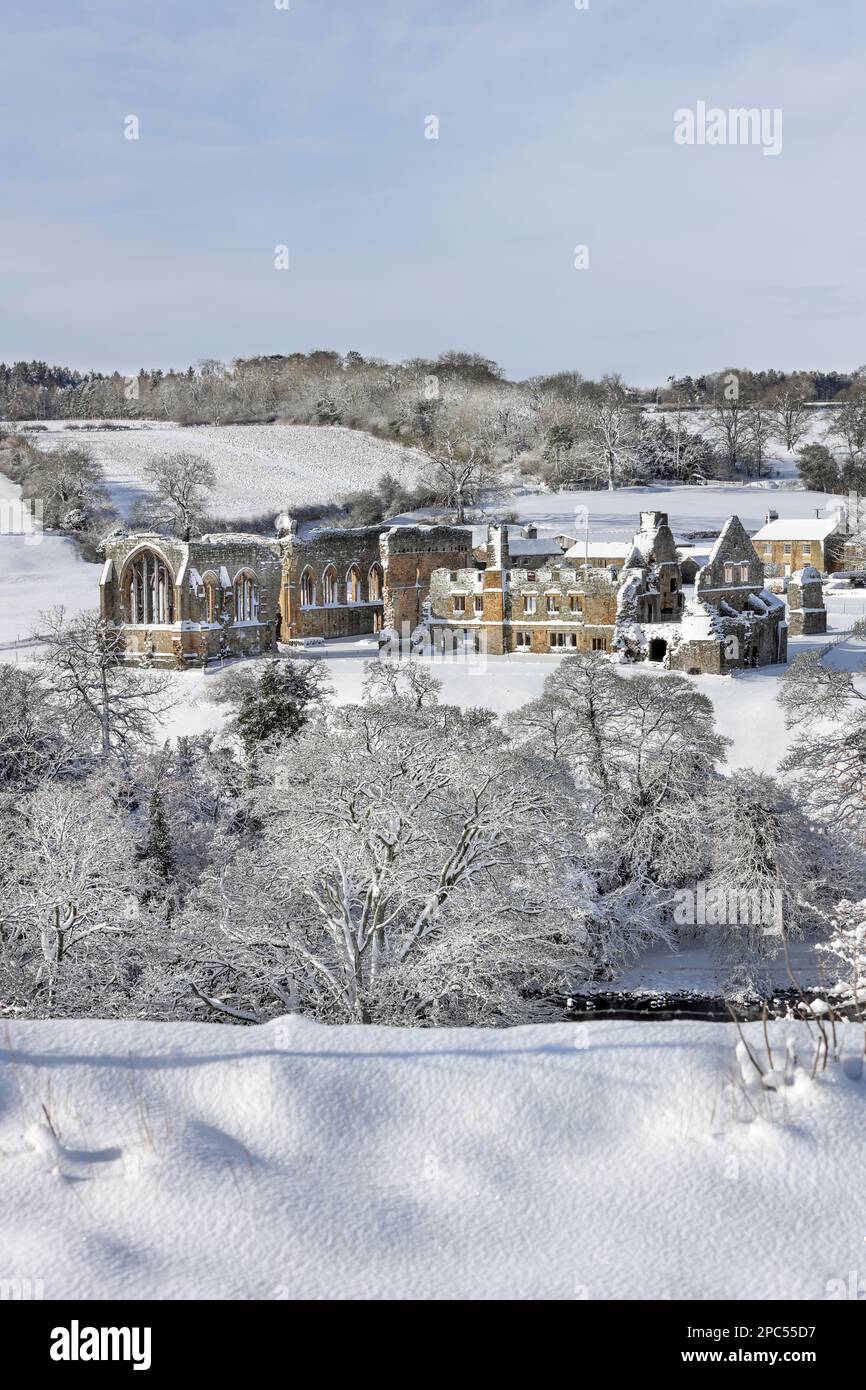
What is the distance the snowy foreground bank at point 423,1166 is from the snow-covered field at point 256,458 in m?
104

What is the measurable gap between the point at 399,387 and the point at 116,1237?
507ft

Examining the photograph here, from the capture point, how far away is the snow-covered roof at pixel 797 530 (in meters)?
88.4

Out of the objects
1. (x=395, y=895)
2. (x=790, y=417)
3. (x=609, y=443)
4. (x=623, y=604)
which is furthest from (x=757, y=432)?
(x=395, y=895)

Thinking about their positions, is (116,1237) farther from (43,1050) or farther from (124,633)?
(124,633)

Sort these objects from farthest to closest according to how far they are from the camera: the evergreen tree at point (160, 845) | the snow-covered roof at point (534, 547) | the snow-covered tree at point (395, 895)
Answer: the snow-covered roof at point (534, 547) → the evergreen tree at point (160, 845) → the snow-covered tree at point (395, 895)

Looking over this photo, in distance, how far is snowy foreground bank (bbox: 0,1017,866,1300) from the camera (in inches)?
265

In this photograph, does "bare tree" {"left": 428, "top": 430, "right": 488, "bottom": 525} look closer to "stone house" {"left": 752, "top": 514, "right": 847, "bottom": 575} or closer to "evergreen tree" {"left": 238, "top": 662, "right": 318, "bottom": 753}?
"stone house" {"left": 752, "top": 514, "right": 847, "bottom": 575}

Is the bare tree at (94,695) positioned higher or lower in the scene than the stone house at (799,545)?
lower

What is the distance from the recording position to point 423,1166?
24.6ft

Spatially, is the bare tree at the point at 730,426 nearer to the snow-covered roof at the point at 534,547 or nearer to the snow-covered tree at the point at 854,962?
the snow-covered roof at the point at 534,547

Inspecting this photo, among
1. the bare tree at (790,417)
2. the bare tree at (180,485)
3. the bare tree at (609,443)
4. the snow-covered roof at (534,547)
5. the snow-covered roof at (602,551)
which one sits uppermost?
the bare tree at (790,417)

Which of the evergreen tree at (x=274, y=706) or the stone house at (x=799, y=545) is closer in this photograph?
the evergreen tree at (x=274, y=706)

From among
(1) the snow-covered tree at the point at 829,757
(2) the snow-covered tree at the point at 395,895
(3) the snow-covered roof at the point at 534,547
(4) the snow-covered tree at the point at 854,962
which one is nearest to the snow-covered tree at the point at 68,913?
(2) the snow-covered tree at the point at 395,895

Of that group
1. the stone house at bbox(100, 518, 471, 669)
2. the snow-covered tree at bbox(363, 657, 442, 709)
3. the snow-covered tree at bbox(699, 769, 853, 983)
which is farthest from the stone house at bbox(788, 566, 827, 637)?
the snow-covered tree at bbox(699, 769, 853, 983)
